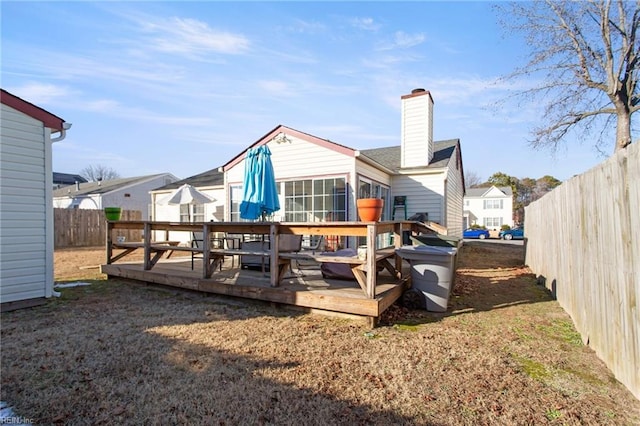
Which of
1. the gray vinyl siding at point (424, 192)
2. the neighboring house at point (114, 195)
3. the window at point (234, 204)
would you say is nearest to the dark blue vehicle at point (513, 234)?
the gray vinyl siding at point (424, 192)

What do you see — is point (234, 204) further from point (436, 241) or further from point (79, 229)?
point (79, 229)

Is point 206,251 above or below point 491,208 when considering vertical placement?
below

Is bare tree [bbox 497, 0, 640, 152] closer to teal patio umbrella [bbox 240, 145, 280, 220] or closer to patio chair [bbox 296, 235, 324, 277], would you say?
patio chair [bbox 296, 235, 324, 277]

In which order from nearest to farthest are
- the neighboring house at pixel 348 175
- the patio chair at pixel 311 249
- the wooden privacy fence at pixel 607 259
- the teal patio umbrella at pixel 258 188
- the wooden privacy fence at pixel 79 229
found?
1. the wooden privacy fence at pixel 607 259
2. the patio chair at pixel 311 249
3. the teal patio umbrella at pixel 258 188
4. the neighboring house at pixel 348 175
5. the wooden privacy fence at pixel 79 229

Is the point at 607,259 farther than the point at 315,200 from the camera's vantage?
Result: No

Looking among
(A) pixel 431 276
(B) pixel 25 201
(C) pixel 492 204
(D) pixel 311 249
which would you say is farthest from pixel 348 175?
(C) pixel 492 204

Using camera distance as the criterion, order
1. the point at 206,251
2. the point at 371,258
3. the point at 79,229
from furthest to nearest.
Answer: the point at 79,229 → the point at 206,251 → the point at 371,258

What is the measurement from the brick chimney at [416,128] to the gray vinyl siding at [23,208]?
1061 cm

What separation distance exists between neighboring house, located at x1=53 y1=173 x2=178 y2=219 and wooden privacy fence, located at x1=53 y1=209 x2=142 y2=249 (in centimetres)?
649

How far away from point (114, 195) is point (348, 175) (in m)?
21.2

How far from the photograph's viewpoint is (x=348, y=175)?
8820 mm

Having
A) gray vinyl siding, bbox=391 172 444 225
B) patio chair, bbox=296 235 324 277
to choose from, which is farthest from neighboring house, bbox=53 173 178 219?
gray vinyl siding, bbox=391 172 444 225

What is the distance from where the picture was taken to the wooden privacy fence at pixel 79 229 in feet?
49.6

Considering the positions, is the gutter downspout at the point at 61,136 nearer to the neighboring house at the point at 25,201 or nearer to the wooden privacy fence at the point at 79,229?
the neighboring house at the point at 25,201
